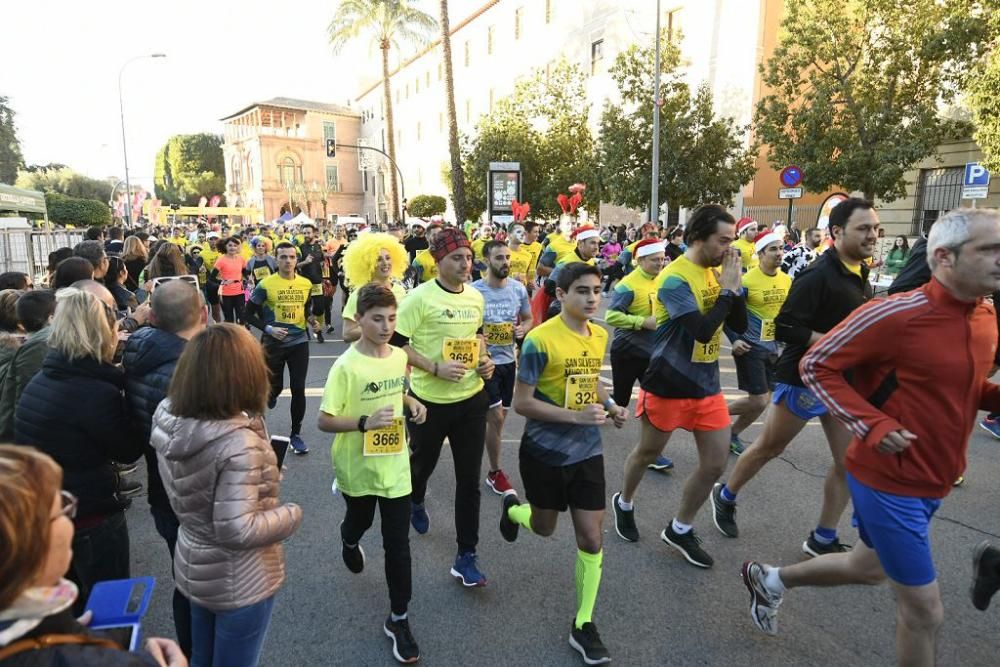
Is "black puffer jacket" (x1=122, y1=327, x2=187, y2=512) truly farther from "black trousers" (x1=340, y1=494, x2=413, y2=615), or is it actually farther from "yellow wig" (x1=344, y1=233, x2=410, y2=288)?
"yellow wig" (x1=344, y1=233, x2=410, y2=288)

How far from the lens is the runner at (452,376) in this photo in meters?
3.58

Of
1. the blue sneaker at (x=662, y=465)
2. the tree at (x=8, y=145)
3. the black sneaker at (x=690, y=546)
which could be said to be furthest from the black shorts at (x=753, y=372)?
the tree at (x=8, y=145)

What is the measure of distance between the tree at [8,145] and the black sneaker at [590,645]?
53.2 metres

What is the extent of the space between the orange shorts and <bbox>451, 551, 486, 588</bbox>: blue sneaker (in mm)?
1351

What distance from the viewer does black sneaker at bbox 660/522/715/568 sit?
3754mm

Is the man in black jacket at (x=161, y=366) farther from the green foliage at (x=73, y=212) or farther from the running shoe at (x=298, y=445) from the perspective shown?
the green foliage at (x=73, y=212)

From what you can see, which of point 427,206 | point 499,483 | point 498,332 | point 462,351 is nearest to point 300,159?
point 427,206

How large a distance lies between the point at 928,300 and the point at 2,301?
15.8ft

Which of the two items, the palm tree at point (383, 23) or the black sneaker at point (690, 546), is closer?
the black sneaker at point (690, 546)

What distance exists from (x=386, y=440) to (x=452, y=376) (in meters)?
0.65

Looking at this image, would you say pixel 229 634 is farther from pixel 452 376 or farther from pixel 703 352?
pixel 703 352

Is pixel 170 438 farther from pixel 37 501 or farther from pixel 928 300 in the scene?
pixel 928 300

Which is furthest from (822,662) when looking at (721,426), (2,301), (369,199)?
(369,199)

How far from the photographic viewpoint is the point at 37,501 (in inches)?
44.1
